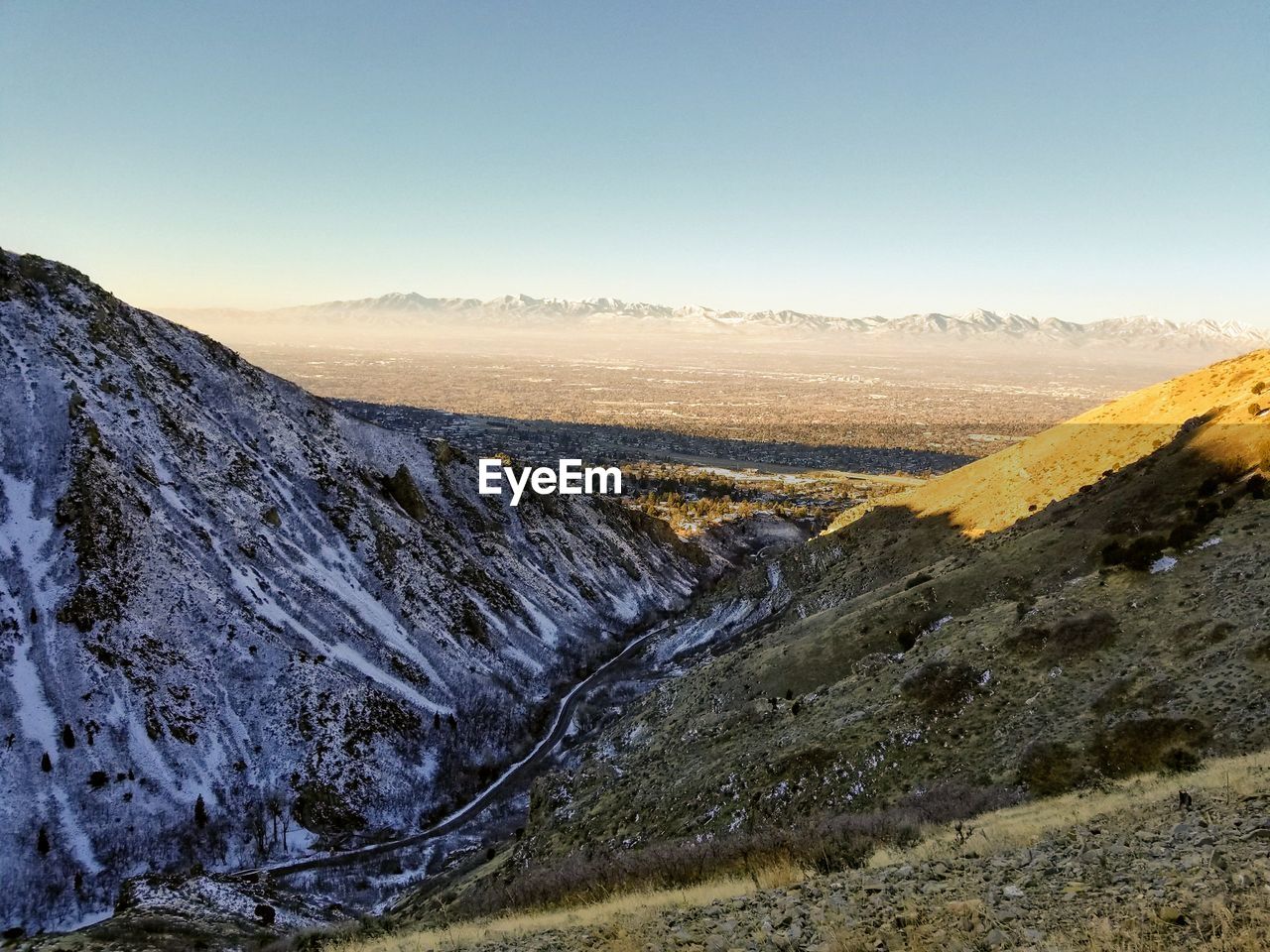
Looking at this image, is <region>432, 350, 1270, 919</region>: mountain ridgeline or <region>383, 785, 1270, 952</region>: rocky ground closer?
<region>383, 785, 1270, 952</region>: rocky ground

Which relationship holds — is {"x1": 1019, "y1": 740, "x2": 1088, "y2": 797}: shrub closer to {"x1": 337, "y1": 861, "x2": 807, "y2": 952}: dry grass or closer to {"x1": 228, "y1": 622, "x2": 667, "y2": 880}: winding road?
{"x1": 337, "y1": 861, "x2": 807, "y2": 952}: dry grass

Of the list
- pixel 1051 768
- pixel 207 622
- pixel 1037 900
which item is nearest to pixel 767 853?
pixel 1037 900

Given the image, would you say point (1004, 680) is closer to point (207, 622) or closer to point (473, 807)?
point (473, 807)

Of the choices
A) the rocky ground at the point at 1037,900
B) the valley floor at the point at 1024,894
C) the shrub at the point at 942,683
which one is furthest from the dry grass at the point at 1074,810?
the shrub at the point at 942,683

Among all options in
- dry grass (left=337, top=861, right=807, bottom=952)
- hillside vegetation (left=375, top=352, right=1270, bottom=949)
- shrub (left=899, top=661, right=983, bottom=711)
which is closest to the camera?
dry grass (left=337, top=861, right=807, bottom=952)

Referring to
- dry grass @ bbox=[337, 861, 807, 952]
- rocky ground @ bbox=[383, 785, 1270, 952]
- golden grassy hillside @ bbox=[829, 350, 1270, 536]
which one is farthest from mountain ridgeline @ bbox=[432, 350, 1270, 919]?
rocky ground @ bbox=[383, 785, 1270, 952]

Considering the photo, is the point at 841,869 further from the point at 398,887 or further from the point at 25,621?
the point at 25,621

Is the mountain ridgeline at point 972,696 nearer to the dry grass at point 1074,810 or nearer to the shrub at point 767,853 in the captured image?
the shrub at point 767,853
